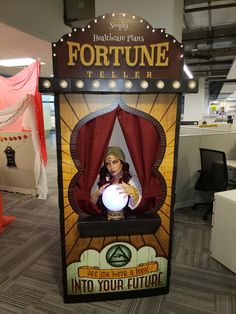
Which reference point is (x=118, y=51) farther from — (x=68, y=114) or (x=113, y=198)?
(x=113, y=198)

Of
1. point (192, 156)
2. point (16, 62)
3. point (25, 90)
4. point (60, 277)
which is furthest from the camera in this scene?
point (16, 62)

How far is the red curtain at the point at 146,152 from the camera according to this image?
152 cm

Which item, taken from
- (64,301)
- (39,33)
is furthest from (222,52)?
(64,301)

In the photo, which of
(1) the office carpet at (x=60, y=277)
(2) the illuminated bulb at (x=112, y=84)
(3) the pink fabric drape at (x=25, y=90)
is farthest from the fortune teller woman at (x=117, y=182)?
(3) the pink fabric drape at (x=25, y=90)

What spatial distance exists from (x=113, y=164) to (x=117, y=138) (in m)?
0.18

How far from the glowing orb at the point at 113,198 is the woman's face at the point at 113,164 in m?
0.09

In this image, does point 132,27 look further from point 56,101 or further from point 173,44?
point 56,101

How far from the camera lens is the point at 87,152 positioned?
1535mm

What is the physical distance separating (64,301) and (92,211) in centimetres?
78

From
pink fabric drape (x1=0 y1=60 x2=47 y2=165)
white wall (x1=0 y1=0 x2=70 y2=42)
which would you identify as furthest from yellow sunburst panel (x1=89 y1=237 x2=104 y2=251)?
white wall (x1=0 y1=0 x2=70 y2=42)

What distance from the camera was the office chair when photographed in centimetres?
307

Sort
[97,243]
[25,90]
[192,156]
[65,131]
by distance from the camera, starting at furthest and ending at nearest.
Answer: [25,90], [192,156], [97,243], [65,131]

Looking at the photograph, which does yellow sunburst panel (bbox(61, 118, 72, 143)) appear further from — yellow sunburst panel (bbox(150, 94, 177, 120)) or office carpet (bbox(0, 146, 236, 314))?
office carpet (bbox(0, 146, 236, 314))

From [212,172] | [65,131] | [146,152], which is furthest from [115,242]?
[212,172]
